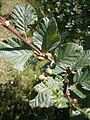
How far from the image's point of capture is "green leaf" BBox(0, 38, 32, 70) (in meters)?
1.14

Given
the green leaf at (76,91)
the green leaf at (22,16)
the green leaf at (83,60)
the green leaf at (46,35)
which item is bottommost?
the green leaf at (76,91)

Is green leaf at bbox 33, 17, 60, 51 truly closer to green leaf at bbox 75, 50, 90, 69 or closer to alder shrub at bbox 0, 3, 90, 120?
alder shrub at bbox 0, 3, 90, 120

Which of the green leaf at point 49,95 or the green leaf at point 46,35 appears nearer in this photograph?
the green leaf at point 49,95

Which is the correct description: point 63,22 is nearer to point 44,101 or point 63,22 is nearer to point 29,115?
point 29,115

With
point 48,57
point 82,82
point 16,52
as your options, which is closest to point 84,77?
point 82,82

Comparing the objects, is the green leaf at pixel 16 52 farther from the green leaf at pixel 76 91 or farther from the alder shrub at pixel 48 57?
the green leaf at pixel 76 91

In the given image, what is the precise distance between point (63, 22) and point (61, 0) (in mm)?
207

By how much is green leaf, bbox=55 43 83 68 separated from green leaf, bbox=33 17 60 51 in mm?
37

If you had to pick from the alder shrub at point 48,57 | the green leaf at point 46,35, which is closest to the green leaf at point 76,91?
the alder shrub at point 48,57

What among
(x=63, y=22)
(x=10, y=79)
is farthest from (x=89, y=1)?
(x=10, y=79)

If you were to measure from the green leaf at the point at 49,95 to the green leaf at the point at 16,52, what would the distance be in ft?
0.32

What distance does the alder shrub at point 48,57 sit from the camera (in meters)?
1.13

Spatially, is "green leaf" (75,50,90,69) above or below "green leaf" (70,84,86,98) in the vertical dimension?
above

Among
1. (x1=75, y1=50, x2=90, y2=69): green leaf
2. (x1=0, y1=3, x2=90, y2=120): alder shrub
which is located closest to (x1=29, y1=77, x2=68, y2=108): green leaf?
(x1=0, y1=3, x2=90, y2=120): alder shrub
